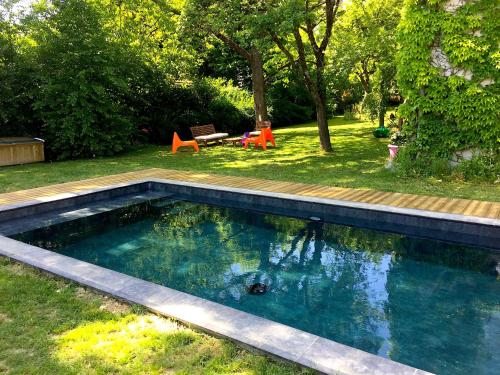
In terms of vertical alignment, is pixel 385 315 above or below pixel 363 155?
below

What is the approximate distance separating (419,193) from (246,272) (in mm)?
3507

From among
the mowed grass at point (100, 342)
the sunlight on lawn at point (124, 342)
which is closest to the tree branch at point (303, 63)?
the mowed grass at point (100, 342)

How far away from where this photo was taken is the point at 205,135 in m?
15.2

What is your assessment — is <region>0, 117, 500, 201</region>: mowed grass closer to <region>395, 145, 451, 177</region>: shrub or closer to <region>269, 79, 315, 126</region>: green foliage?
<region>395, 145, 451, 177</region>: shrub

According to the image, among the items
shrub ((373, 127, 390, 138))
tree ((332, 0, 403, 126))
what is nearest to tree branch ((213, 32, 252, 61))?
tree ((332, 0, 403, 126))

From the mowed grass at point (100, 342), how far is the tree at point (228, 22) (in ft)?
26.5

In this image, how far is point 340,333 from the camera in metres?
3.48

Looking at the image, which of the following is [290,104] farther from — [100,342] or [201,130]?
[100,342]

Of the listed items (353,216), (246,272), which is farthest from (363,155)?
(246,272)

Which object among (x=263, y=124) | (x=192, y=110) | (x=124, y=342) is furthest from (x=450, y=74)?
(x=192, y=110)

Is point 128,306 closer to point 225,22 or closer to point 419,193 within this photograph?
point 419,193

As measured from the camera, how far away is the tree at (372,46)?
11336mm

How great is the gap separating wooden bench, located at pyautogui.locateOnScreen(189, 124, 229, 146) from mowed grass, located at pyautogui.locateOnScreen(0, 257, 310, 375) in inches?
431

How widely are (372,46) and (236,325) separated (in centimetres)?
1067
